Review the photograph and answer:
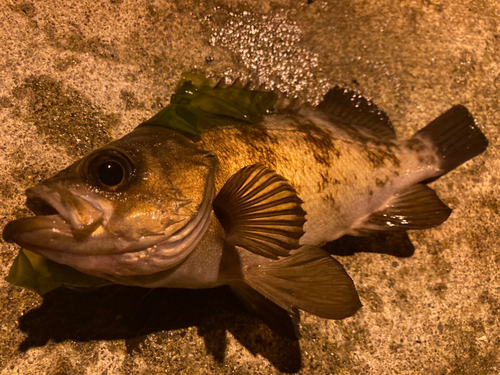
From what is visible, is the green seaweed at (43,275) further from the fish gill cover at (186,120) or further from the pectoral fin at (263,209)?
the pectoral fin at (263,209)

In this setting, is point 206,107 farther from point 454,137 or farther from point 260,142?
point 454,137

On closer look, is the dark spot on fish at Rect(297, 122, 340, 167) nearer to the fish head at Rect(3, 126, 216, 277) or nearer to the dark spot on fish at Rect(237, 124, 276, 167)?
the dark spot on fish at Rect(237, 124, 276, 167)

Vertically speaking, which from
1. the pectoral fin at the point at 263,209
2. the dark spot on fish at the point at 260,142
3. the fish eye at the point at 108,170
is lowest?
the fish eye at the point at 108,170

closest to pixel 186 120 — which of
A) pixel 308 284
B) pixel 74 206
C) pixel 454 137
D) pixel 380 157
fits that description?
pixel 74 206

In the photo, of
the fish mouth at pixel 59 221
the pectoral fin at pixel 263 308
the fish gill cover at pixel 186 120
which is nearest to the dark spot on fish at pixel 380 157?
the fish gill cover at pixel 186 120

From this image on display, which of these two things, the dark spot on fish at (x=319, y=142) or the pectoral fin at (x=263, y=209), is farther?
the dark spot on fish at (x=319, y=142)

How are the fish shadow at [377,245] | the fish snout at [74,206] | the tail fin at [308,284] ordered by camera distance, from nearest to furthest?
1. the fish snout at [74,206]
2. the tail fin at [308,284]
3. the fish shadow at [377,245]
